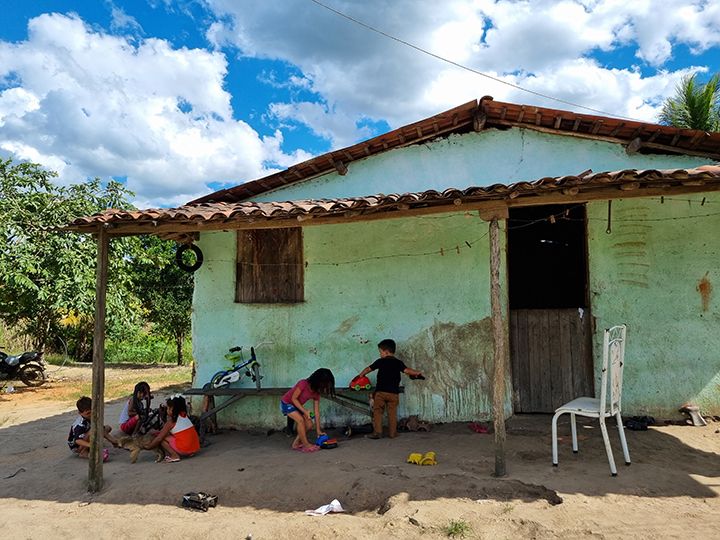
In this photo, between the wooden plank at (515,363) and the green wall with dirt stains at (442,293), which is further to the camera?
the wooden plank at (515,363)

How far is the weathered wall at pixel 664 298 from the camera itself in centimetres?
631

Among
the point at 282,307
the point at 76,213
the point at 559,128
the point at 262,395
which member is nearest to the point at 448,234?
the point at 559,128

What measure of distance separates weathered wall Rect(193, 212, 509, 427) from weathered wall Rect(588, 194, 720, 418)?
1.67 metres

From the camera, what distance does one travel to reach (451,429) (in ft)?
21.4

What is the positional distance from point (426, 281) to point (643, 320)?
281 centimetres

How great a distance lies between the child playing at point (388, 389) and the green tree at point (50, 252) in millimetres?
7115

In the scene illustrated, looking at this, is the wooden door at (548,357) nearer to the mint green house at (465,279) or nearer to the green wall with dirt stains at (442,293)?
the mint green house at (465,279)

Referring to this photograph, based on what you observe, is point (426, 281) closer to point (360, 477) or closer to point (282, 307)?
point (282, 307)

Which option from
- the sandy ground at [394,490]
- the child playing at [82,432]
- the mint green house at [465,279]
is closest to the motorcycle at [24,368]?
the sandy ground at [394,490]

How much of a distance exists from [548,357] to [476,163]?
2.92m

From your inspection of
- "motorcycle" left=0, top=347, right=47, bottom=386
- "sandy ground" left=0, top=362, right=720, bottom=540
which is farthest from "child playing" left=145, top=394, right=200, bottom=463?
"motorcycle" left=0, top=347, right=47, bottom=386

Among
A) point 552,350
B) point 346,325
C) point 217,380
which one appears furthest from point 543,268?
point 217,380

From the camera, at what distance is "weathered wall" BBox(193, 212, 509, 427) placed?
6773 mm

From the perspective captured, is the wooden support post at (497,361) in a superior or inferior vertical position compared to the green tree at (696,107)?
inferior
